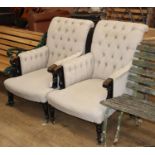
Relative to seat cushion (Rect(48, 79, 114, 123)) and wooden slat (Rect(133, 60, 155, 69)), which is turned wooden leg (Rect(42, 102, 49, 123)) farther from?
wooden slat (Rect(133, 60, 155, 69))

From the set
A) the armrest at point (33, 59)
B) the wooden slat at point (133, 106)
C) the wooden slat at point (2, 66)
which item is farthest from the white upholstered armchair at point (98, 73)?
the wooden slat at point (2, 66)

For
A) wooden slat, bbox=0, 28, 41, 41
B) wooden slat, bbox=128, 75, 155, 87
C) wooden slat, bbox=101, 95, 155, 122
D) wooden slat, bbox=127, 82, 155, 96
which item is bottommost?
wooden slat, bbox=101, 95, 155, 122

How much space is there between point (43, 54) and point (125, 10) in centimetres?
282

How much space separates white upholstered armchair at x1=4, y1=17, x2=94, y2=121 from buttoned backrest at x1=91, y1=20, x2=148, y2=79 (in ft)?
0.59

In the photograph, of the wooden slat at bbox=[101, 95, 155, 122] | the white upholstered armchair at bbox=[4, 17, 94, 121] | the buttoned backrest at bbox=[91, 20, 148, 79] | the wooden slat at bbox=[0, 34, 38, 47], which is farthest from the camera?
the wooden slat at bbox=[0, 34, 38, 47]

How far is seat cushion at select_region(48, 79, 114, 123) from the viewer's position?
6.99ft

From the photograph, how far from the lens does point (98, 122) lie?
2.14 meters

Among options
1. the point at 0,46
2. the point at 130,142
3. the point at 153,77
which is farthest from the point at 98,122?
the point at 0,46

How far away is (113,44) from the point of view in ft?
8.56

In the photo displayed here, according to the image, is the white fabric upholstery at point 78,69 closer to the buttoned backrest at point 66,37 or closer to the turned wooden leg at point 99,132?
the buttoned backrest at point 66,37

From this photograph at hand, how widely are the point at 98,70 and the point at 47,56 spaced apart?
29.6 inches

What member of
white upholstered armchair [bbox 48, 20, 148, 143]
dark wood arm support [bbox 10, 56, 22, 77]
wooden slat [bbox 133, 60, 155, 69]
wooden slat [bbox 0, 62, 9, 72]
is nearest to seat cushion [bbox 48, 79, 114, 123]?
white upholstered armchair [bbox 48, 20, 148, 143]

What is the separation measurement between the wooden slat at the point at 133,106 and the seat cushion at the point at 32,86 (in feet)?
2.38

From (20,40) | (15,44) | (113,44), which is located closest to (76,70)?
(113,44)
